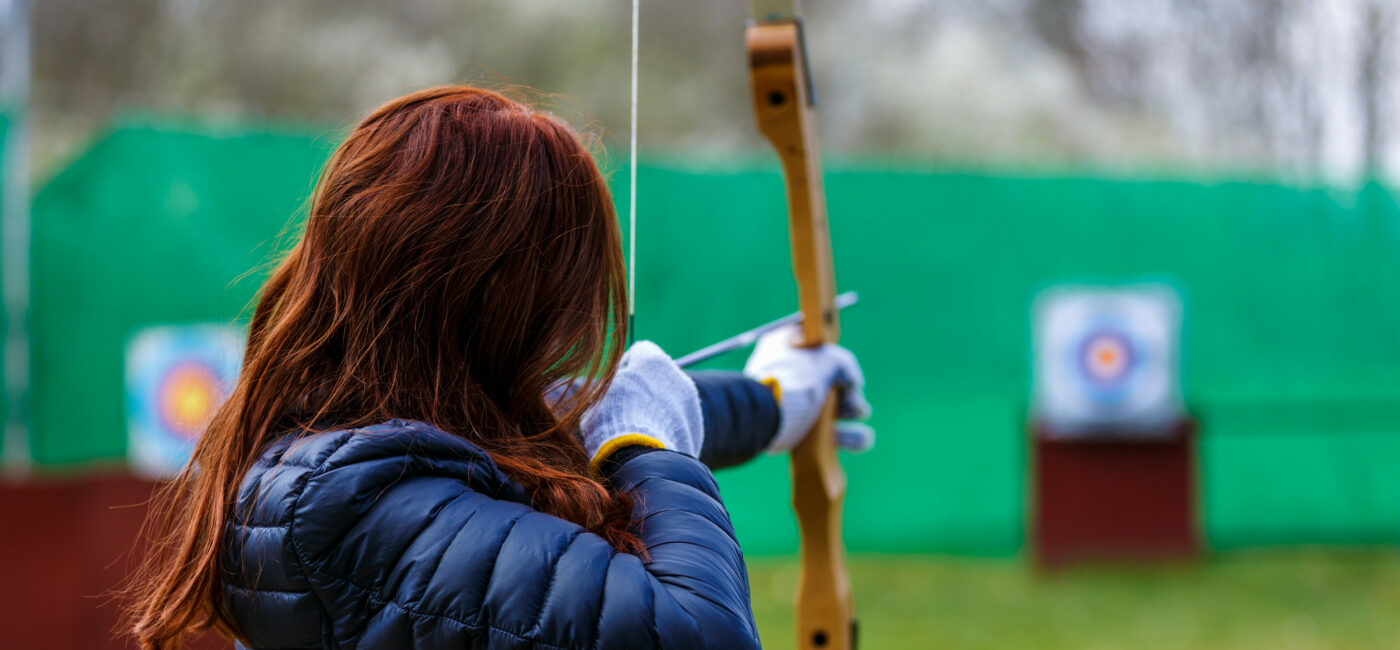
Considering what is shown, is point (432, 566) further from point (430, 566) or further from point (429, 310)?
point (429, 310)

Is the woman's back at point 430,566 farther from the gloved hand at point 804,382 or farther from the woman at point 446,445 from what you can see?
the gloved hand at point 804,382

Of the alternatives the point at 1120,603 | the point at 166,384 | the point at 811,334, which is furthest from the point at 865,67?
the point at 811,334

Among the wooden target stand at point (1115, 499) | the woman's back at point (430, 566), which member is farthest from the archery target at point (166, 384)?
the wooden target stand at point (1115, 499)

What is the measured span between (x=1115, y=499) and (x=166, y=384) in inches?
96.8

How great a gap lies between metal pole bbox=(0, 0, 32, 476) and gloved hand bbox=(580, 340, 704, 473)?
2006mm

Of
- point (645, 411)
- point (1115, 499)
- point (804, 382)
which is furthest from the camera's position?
point (1115, 499)

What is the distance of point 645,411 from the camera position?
71cm

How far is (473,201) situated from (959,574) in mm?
2785

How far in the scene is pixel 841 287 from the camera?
3322 mm

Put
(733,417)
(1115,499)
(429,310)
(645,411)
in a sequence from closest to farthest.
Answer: (429,310)
(645,411)
(733,417)
(1115,499)

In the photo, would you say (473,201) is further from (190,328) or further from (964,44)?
(964,44)

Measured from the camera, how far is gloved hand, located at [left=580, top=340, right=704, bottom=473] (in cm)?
66

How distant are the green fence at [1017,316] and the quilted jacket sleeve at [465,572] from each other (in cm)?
246

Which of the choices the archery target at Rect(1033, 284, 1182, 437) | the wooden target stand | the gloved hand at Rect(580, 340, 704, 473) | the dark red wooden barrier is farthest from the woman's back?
the archery target at Rect(1033, 284, 1182, 437)
